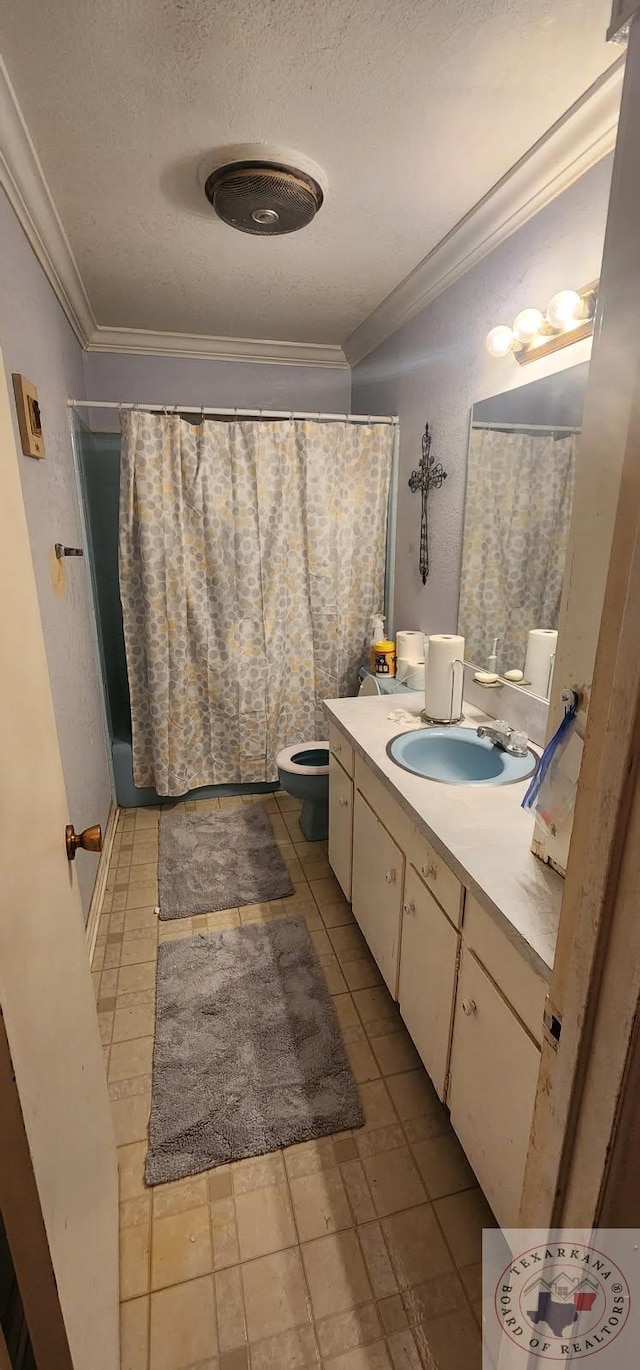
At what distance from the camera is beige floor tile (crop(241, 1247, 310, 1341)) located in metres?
1.07

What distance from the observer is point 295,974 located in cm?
187

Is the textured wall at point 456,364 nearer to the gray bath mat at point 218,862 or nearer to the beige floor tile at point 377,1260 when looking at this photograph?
the gray bath mat at point 218,862

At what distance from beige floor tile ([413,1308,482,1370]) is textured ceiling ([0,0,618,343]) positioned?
2.47 meters

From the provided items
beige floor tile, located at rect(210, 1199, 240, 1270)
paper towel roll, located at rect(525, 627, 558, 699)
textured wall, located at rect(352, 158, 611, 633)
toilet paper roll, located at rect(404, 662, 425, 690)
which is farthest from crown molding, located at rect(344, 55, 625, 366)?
beige floor tile, located at rect(210, 1199, 240, 1270)

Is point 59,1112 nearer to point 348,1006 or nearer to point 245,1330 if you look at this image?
point 245,1330

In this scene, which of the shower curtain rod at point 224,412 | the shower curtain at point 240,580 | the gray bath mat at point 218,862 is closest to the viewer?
the gray bath mat at point 218,862

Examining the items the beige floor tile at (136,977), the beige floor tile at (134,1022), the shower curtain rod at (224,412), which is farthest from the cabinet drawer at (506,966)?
the shower curtain rod at (224,412)

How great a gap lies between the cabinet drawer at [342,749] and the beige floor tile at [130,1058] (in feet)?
3.26

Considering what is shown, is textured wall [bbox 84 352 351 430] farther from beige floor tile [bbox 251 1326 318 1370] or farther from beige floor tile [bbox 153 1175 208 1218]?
beige floor tile [bbox 251 1326 318 1370]

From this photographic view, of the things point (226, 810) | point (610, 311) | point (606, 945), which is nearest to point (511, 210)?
point (610, 311)

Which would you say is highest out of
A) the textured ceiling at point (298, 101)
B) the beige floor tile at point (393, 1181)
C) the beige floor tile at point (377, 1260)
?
the textured ceiling at point (298, 101)

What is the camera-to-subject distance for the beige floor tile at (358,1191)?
124cm

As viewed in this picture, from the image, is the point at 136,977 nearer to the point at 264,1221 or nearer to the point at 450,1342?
the point at 264,1221

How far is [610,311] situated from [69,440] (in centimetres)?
203
